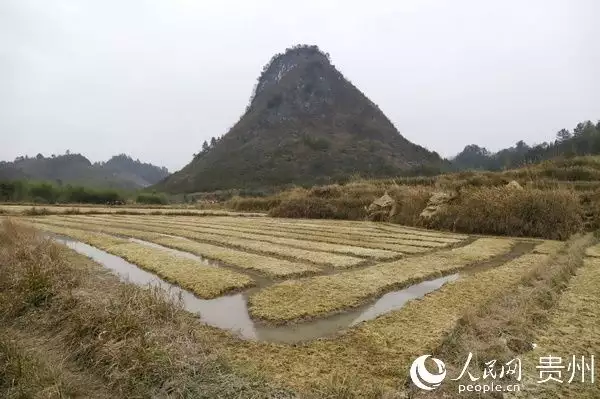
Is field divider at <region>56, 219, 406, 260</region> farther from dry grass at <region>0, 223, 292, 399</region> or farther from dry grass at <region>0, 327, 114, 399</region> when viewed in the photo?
dry grass at <region>0, 327, 114, 399</region>

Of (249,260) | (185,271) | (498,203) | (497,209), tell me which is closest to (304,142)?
(498,203)

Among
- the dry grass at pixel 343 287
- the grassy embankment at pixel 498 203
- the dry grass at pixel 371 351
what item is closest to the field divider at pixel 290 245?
the dry grass at pixel 343 287

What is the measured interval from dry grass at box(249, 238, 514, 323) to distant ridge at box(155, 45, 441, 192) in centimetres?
4654

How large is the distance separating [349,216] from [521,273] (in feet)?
48.3

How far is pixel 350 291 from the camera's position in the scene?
251 inches

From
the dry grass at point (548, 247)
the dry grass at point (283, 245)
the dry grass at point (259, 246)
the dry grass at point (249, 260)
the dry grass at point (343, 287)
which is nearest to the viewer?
the dry grass at point (343, 287)

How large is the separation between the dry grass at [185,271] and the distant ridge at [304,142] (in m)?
46.0

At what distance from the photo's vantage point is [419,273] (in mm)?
7812

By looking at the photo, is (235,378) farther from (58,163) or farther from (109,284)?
(58,163)

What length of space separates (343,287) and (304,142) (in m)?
67.9

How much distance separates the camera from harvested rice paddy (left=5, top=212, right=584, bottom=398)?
392cm

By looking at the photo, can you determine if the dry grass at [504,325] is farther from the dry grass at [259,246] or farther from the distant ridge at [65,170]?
the distant ridge at [65,170]

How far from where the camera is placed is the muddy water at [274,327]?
475cm

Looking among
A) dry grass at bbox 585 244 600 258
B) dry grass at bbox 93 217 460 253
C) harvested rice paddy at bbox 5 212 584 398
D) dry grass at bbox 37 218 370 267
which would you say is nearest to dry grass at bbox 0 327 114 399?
harvested rice paddy at bbox 5 212 584 398
